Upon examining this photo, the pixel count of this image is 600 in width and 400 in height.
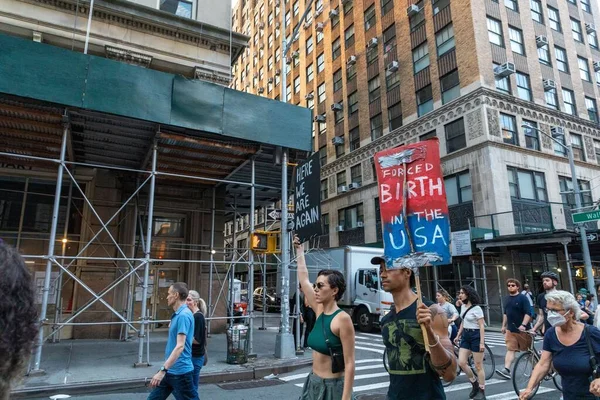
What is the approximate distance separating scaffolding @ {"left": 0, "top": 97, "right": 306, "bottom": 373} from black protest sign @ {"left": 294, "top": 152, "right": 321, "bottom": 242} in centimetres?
Answer: 72

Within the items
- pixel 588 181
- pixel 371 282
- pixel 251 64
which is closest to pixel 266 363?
pixel 371 282

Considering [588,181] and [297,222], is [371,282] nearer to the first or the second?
[297,222]

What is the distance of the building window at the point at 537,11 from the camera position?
2719 cm

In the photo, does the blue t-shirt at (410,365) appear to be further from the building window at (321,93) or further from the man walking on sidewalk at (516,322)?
the building window at (321,93)

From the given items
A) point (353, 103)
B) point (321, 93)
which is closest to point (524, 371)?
point (353, 103)

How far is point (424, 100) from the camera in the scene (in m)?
26.9

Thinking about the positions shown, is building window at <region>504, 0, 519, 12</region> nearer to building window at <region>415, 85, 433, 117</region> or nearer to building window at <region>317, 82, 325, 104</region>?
building window at <region>415, 85, 433, 117</region>

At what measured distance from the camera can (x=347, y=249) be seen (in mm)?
19578

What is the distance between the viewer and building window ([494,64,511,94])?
23633 mm

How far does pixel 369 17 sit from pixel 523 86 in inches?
548

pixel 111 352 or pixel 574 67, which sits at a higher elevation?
pixel 574 67

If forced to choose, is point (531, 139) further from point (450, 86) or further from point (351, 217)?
point (351, 217)

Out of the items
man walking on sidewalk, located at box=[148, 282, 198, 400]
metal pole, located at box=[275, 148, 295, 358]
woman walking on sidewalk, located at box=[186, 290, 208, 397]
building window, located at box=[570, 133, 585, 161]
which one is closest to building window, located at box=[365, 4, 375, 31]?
building window, located at box=[570, 133, 585, 161]

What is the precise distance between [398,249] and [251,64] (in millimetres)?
57629
